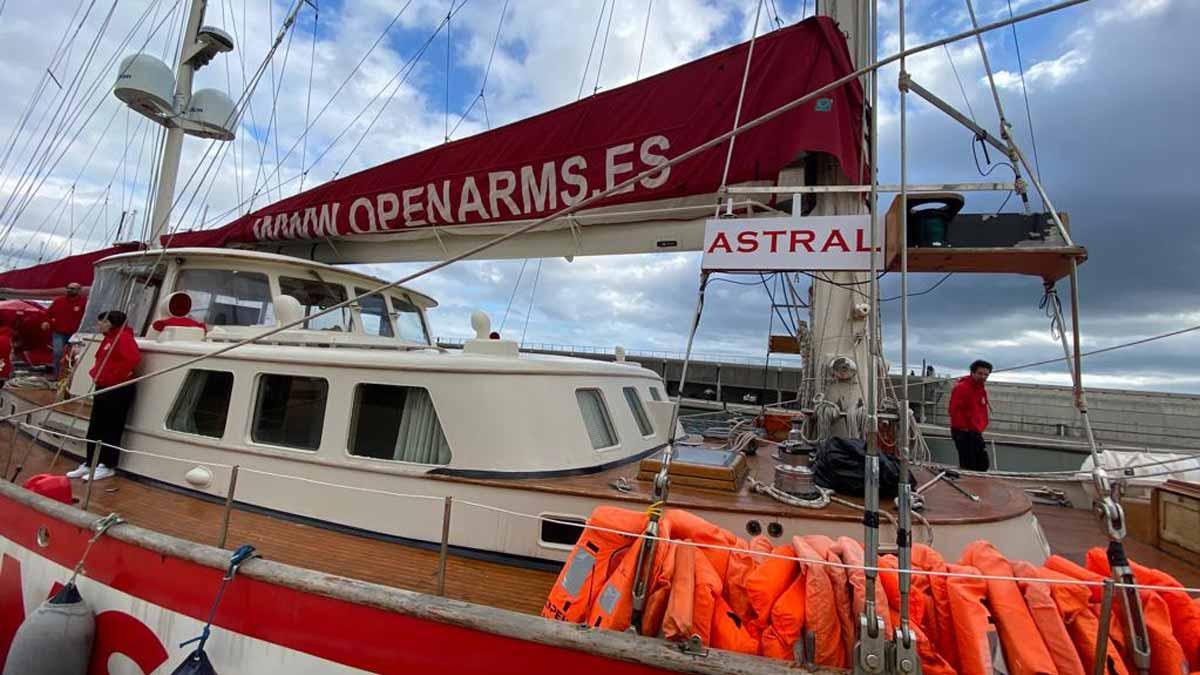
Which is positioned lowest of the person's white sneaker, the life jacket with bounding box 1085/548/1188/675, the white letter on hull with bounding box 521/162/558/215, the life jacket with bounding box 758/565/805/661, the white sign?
the person's white sneaker

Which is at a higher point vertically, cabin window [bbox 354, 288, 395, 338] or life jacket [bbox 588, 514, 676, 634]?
cabin window [bbox 354, 288, 395, 338]

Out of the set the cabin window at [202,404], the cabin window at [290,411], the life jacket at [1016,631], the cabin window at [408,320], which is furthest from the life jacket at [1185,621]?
the cabin window at [408,320]

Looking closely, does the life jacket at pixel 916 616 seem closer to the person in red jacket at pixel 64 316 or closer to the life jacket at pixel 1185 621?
the life jacket at pixel 1185 621

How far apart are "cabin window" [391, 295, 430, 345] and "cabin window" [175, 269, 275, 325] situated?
1295 mm

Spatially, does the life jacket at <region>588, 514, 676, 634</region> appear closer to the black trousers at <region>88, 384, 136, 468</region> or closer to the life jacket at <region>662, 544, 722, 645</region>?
the life jacket at <region>662, 544, 722, 645</region>

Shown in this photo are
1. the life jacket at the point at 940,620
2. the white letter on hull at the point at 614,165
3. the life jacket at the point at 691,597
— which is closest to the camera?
the life jacket at the point at 940,620

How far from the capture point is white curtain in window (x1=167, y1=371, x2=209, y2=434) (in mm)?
4234

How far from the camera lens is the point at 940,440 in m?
9.42

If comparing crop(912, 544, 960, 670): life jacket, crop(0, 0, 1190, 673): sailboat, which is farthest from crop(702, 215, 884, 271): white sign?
crop(912, 544, 960, 670): life jacket

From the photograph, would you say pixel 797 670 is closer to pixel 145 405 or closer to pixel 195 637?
pixel 195 637

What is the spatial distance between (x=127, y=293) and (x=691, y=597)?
6.29 meters

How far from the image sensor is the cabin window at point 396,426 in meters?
3.56

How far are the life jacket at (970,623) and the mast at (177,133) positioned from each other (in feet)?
31.0

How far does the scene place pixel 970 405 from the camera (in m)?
4.89
